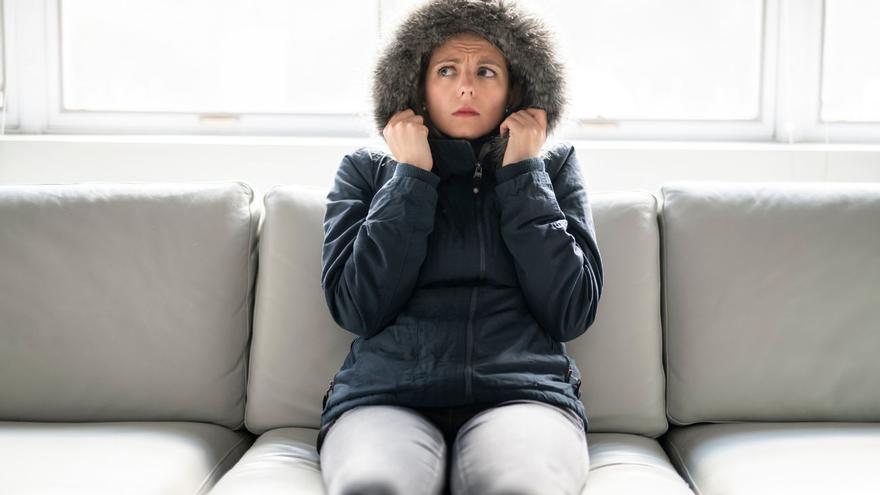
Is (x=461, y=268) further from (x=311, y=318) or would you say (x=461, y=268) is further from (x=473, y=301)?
(x=311, y=318)

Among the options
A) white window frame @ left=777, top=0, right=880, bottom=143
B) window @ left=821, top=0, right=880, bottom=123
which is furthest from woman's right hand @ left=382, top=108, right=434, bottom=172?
window @ left=821, top=0, right=880, bottom=123

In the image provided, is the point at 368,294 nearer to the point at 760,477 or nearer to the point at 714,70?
the point at 760,477

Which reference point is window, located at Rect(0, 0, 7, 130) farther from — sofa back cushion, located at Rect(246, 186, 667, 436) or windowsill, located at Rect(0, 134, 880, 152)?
sofa back cushion, located at Rect(246, 186, 667, 436)

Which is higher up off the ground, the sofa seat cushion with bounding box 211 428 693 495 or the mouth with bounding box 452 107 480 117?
the mouth with bounding box 452 107 480 117

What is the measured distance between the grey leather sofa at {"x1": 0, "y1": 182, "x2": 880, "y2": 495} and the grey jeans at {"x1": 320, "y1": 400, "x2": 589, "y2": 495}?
29cm

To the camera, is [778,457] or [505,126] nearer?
[778,457]

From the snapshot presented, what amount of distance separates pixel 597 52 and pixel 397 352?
126 cm

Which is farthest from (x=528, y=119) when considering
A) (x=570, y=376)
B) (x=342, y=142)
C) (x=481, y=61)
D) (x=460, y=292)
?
(x=342, y=142)

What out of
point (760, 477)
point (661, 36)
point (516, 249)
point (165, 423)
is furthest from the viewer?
point (661, 36)

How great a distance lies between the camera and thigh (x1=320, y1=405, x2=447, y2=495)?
123cm

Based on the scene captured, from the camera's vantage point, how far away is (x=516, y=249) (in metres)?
1.55

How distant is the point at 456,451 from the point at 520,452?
0.47 feet

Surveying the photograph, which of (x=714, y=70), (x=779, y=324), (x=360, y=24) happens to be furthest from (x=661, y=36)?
(x=779, y=324)

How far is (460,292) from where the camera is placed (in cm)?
156
